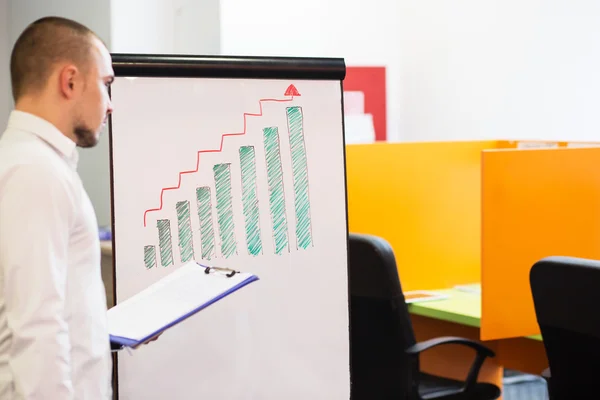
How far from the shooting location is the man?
131 centimetres

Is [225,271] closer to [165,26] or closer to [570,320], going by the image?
[570,320]

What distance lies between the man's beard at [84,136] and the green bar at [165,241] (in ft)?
1.35

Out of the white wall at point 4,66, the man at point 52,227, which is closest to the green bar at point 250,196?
the man at point 52,227

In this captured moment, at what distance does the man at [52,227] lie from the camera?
1.31 m

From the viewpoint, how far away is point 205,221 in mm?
1924

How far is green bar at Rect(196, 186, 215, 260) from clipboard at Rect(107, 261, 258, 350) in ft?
0.41

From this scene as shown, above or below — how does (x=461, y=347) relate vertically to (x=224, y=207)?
below

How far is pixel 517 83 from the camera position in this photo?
382cm

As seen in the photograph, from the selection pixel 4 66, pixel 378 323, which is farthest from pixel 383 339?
pixel 4 66

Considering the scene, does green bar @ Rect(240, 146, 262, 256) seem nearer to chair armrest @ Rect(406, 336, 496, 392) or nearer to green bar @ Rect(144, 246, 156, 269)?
green bar @ Rect(144, 246, 156, 269)

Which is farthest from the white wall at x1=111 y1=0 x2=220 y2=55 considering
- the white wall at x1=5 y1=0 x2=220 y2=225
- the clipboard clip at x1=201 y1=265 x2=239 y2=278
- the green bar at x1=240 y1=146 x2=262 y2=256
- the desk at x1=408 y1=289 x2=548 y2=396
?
the clipboard clip at x1=201 y1=265 x2=239 y2=278

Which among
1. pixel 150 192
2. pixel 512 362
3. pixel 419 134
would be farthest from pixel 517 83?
pixel 150 192

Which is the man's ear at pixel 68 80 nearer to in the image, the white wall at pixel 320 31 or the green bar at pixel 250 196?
the green bar at pixel 250 196

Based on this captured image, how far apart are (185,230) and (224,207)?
105mm
